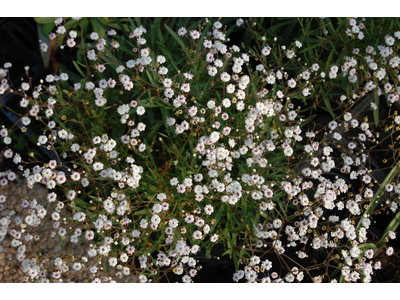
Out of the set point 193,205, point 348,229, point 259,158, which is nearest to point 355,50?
point 259,158

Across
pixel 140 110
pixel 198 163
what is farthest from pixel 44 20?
pixel 198 163

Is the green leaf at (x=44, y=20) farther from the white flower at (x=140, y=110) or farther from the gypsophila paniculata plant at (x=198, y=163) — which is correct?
the white flower at (x=140, y=110)

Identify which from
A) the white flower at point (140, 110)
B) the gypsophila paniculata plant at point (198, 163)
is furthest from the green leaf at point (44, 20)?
the white flower at point (140, 110)

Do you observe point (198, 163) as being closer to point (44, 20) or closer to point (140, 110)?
point (140, 110)

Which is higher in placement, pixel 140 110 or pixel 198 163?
pixel 140 110

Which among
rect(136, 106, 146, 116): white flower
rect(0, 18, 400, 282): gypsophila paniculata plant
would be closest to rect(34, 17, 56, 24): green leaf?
rect(0, 18, 400, 282): gypsophila paniculata plant

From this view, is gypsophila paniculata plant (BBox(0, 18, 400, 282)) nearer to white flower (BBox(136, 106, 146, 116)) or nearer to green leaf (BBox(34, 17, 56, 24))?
white flower (BBox(136, 106, 146, 116))

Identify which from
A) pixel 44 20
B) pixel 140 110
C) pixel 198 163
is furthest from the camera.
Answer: pixel 44 20

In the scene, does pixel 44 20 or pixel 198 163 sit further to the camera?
pixel 44 20

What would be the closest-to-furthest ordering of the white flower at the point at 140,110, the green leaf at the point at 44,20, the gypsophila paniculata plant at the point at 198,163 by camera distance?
the gypsophila paniculata plant at the point at 198,163, the white flower at the point at 140,110, the green leaf at the point at 44,20

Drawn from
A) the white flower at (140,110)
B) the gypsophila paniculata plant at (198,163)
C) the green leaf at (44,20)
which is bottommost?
the gypsophila paniculata plant at (198,163)

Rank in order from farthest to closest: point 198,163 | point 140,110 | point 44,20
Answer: point 44,20
point 198,163
point 140,110
